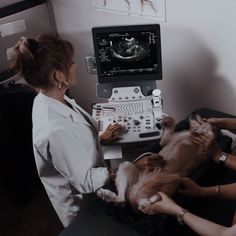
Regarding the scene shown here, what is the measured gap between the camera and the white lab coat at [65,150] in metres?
1.25

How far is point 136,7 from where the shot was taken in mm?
1985

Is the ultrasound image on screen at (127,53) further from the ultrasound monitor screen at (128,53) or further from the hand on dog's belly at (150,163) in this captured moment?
the hand on dog's belly at (150,163)

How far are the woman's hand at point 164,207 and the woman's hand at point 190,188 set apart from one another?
0.10 m

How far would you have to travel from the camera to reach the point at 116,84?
1867 mm

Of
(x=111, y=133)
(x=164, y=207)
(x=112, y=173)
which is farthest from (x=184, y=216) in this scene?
(x=111, y=133)

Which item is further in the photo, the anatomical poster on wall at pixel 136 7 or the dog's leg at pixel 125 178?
the anatomical poster on wall at pixel 136 7

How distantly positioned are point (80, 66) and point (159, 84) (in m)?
0.71

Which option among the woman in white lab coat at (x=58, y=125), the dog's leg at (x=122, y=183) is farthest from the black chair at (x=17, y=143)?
the dog's leg at (x=122, y=183)

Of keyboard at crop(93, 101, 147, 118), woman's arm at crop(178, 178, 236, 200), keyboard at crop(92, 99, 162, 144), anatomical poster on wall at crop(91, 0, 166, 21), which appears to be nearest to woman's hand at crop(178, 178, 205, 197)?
woman's arm at crop(178, 178, 236, 200)

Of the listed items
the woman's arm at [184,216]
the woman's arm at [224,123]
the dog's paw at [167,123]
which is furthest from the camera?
the dog's paw at [167,123]

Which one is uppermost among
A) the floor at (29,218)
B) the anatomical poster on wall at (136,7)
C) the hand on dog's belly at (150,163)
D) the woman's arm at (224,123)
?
the anatomical poster on wall at (136,7)

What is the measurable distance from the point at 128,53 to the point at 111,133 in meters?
0.45

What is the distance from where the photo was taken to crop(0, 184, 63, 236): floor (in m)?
2.06

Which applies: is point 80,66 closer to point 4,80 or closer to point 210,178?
point 4,80
